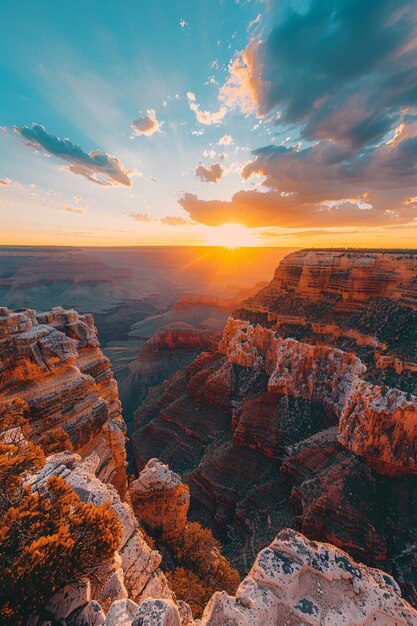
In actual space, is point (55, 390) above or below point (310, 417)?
above

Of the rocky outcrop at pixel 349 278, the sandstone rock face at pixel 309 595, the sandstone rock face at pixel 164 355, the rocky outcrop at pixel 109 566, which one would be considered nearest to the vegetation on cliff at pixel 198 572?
the rocky outcrop at pixel 109 566

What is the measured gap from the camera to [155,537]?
13844 mm

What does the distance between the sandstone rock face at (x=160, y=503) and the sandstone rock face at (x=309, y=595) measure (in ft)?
29.4

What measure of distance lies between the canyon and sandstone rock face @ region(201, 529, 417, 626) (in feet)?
0.10

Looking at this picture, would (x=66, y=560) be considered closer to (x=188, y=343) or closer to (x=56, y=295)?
(x=188, y=343)

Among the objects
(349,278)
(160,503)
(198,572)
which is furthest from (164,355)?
(198,572)

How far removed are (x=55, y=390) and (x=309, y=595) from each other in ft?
40.4

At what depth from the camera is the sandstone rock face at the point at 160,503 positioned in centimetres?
1363

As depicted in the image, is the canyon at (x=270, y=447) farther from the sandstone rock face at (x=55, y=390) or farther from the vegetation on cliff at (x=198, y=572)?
the vegetation on cliff at (x=198, y=572)

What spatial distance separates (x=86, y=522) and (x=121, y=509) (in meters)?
3.76

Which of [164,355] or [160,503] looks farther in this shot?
[164,355]

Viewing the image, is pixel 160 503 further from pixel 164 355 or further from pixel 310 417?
pixel 164 355

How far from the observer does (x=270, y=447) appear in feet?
81.1

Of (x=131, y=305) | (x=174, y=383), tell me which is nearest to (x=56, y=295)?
(x=131, y=305)
